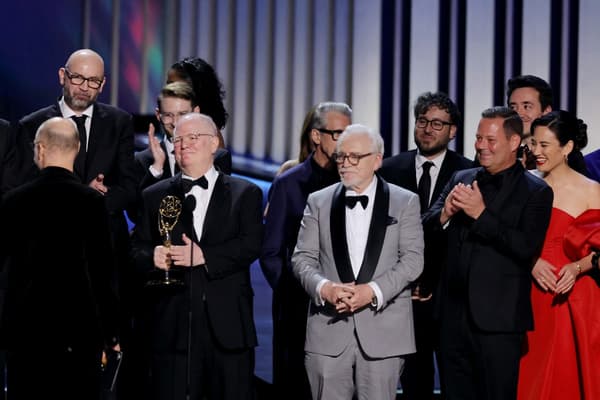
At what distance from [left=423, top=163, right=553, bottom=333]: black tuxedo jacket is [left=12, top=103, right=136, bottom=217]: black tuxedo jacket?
4.59 ft

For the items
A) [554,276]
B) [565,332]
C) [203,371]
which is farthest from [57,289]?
[565,332]

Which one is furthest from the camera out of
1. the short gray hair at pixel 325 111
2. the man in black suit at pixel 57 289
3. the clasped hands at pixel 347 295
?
the short gray hair at pixel 325 111

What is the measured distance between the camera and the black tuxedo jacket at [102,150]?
172 inches

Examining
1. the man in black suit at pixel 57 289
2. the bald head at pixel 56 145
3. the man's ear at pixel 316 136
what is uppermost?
the man's ear at pixel 316 136

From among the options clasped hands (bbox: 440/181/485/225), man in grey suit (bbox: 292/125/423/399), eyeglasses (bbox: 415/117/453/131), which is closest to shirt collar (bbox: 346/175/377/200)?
man in grey suit (bbox: 292/125/423/399)

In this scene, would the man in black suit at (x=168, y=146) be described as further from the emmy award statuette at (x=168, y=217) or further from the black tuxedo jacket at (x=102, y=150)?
the emmy award statuette at (x=168, y=217)

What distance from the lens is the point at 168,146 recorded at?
15.3 ft

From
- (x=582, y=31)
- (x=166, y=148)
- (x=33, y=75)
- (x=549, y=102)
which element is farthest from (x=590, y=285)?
(x=33, y=75)

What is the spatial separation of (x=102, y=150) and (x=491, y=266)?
1682 millimetres

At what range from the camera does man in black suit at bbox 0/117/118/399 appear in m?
3.52

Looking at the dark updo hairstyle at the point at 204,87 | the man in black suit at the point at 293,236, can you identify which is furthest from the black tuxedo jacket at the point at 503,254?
the dark updo hairstyle at the point at 204,87

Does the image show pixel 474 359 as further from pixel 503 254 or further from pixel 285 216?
pixel 285 216

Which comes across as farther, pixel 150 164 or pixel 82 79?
pixel 150 164

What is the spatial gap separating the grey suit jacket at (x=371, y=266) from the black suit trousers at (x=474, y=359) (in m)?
0.25
